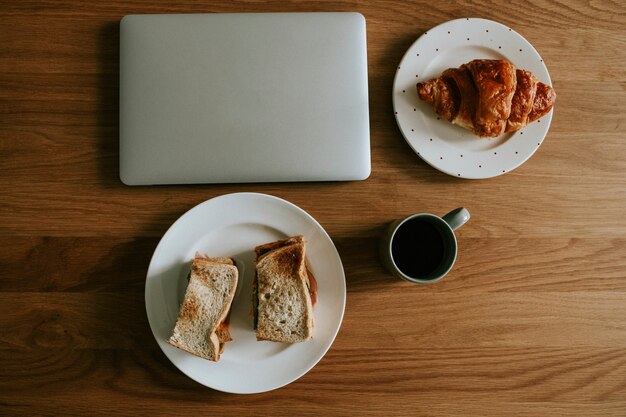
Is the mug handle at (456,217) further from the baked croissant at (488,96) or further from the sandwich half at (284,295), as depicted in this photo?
the sandwich half at (284,295)

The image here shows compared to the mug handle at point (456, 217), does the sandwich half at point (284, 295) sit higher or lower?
lower

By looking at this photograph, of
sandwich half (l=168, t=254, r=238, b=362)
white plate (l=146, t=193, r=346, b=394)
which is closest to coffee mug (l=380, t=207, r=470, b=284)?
white plate (l=146, t=193, r=346, b=394)

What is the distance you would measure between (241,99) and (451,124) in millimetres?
428

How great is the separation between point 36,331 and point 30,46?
584 mm

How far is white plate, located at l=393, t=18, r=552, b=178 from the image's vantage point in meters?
0.99

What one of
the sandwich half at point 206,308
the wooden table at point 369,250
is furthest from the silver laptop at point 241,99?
the sandwich half at point 206,308

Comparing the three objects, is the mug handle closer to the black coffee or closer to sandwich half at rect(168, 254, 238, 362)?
the black coffee

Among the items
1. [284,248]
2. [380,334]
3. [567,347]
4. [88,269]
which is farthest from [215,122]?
[567,347]

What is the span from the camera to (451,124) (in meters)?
1.00

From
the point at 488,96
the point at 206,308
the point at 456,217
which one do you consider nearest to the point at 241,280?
the point at 206,308

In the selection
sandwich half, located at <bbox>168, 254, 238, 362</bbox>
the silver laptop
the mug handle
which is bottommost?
sandwich half, located at <bbox>168, 254, 238, 362</bbox>

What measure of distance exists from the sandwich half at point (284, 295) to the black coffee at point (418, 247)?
18cm

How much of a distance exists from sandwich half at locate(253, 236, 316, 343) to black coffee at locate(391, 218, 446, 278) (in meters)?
0.18

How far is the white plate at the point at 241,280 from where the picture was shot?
0.93m
